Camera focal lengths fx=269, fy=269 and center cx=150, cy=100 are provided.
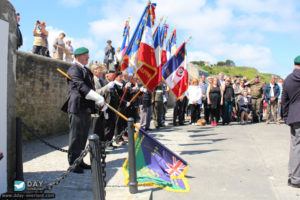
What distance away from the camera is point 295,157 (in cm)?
445

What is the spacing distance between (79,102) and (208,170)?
9.15 feet

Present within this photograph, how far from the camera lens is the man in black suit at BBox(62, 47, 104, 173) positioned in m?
4.72

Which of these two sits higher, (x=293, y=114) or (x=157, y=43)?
(x=157, y=43)

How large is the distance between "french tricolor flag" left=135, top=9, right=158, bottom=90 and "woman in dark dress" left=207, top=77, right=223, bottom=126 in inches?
164

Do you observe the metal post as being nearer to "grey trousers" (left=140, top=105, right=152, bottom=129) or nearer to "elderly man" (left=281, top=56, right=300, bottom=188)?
"elderly man" (left=281, top=56, right=300, bottom=188)

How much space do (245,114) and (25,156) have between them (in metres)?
9.67

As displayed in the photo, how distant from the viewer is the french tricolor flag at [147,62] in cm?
816

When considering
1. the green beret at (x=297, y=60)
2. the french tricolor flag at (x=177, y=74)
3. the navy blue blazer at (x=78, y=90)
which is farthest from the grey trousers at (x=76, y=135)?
the french tricolor flag at (x=177, y=74)

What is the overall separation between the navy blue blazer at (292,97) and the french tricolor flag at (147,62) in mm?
4303

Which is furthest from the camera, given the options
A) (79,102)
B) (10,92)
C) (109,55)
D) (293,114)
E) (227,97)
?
(109,55)

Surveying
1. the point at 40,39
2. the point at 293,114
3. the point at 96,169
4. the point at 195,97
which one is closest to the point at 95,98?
the point at 96,169

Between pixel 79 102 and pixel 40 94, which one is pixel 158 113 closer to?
pixel 40 94

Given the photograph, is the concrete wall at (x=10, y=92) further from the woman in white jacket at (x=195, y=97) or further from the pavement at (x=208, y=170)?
the woman in white jacket at (x=195, y=97)
